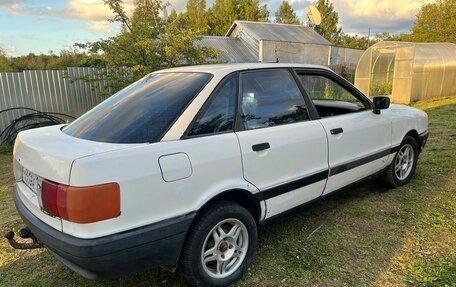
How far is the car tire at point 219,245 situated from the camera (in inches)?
93.8

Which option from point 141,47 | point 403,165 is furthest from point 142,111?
point 141,47

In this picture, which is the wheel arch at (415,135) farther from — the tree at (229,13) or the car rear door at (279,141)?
the tree at (229,13)

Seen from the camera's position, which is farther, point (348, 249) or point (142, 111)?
point (348, 249)

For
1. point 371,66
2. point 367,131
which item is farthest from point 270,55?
point 367,131

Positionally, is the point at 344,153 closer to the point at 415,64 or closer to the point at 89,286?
the point at 89,286

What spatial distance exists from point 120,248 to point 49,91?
291 inches

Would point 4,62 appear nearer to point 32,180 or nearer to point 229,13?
point 229,13

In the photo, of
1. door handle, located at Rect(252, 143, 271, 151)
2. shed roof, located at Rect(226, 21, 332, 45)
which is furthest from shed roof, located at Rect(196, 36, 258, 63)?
door handle, located at Rect(252, 143, 271, 151)

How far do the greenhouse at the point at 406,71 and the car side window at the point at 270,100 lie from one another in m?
13.4

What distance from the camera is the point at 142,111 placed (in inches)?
102

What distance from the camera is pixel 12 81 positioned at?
25.4 feet

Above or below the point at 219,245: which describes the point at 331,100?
above

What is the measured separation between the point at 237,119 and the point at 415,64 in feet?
47.5

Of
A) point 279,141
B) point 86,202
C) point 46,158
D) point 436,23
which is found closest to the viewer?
point 86,202
